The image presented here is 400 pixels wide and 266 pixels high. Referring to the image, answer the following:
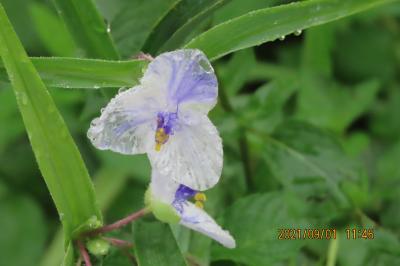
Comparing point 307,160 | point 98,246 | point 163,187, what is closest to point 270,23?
point 163,187

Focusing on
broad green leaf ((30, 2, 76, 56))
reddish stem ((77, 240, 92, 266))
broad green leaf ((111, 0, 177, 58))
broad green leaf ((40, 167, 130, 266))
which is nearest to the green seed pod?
reddish stem ((77, 240, 92, 266))

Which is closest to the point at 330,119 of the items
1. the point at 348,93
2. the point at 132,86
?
the point at 348,93

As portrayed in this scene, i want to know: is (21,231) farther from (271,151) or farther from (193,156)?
(193,156)

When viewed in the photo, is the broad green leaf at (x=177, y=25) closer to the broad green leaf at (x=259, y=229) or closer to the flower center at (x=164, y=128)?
the flower center at (x=164, y=128)

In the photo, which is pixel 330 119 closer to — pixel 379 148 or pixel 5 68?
pixel 379 148

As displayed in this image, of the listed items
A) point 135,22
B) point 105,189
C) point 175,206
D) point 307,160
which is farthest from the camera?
point 105,189

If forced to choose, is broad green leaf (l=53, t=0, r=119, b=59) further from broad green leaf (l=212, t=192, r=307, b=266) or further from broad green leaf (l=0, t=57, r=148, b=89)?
broad green leaf (l=212, t=192, r=307, b=266)

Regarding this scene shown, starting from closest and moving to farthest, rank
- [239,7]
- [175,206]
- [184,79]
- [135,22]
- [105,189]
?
[184,79] → [175,206] → [239,7] → [135,22] → [105,189]
